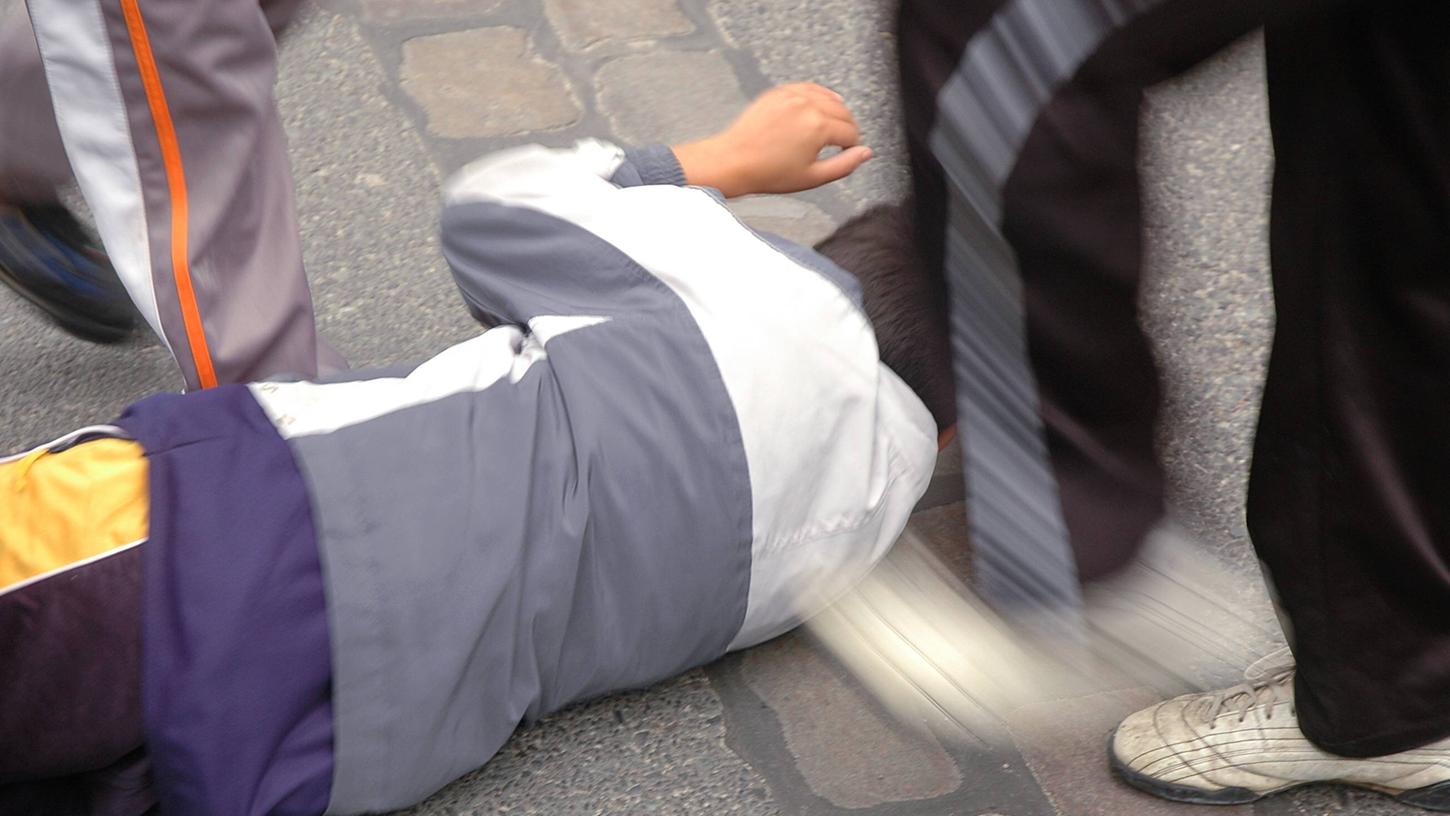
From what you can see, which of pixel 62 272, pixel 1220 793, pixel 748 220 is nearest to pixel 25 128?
pixel 62 272

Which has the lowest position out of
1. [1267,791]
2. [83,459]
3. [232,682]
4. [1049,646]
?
[1267,791]

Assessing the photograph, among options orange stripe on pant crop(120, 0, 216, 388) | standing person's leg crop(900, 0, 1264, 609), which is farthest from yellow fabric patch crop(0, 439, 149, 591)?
standing person's leg crop(900, 0, 1264, 609)

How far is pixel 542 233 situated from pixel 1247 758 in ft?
2.53

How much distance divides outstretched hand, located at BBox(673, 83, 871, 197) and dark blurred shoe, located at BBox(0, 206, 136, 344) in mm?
657

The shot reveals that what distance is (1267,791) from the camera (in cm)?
129

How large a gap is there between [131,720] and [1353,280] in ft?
3.05

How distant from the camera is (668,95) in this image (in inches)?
85.4

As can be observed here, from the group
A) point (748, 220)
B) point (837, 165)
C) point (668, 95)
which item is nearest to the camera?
point (837, 165)

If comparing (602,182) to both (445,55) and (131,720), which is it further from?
(445,55)

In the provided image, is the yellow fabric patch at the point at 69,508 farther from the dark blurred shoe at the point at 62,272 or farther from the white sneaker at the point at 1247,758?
the white sneaker at the point at 1247,758

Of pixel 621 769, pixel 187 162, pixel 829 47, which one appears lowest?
pixel 621 769

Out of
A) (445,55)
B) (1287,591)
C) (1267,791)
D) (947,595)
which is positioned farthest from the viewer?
(445,55)

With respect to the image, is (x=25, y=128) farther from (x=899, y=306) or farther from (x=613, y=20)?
(x=613, y=20)

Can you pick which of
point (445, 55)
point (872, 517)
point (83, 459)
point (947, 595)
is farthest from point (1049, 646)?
point (445, 55)
